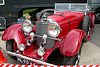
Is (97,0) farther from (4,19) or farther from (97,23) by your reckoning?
(4,19)

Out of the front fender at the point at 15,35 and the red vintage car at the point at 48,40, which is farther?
the front fender at the point at 15,35

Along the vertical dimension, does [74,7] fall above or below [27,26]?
above

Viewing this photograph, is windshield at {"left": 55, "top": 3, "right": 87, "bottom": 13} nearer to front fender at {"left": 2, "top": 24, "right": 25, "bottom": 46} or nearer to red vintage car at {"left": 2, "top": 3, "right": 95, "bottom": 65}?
red vintage car at {"left": 2, "top": 3, "right": 95, "bottom": 65}

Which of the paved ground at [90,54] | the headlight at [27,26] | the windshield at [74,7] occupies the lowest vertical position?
the paved ground at [90,54]

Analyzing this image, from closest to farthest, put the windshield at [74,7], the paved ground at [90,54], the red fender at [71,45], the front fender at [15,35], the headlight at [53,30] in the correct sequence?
the red fender at [71,45]
the headlight at [53,30]
the front fender at [15,35]
the paved ground at [90,54]
the windshield at [74,7]

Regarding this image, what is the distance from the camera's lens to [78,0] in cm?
668

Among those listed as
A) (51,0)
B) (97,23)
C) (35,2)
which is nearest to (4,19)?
(35,2)

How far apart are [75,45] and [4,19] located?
4370 millimetres

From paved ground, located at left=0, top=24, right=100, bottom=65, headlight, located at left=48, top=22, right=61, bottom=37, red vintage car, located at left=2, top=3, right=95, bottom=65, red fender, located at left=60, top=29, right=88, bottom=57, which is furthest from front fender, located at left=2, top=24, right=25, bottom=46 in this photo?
red fender, located at left=60, top=29, right=88, bottom=57

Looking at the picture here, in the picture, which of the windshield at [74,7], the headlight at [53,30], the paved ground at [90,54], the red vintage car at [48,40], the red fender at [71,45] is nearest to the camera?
the red fender at [71,45]

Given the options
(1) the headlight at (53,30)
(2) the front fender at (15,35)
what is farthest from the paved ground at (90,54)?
(1) the headlight at (53,30)

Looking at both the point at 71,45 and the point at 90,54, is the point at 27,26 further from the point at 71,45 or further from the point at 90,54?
the point at 90,54

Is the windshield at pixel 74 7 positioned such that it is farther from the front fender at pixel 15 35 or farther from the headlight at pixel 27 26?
the front fender at pixel 15 35

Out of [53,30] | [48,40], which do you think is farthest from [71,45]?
[48,40]
